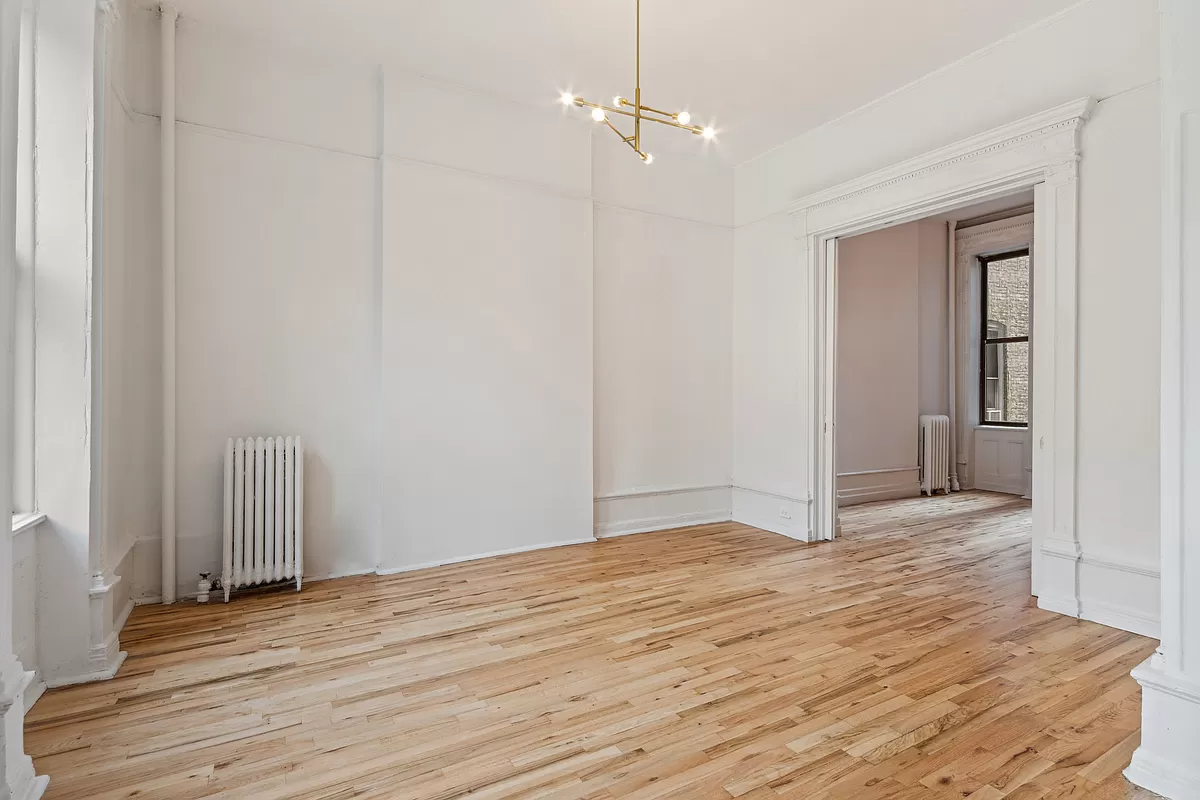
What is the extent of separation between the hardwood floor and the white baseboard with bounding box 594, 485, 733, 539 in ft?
4.01

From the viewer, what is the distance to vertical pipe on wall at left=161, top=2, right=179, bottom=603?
3592mm

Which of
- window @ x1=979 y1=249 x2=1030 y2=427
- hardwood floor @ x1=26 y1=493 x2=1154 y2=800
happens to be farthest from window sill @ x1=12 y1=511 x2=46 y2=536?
window @ x1=979 y1=249 x2=1030 y2=427

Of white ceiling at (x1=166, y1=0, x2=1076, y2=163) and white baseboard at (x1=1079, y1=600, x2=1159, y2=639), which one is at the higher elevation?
white ceiling at (x1=166, y1=0, x2=1076, y2=163)

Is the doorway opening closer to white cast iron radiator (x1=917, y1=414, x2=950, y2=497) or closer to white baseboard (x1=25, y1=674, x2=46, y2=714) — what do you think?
white cast iron radiator (x1=917, y1=414, x2=950, y2=497)

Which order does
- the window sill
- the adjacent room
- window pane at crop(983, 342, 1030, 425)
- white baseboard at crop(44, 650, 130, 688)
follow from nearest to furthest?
the adjacent room → the window sill → white baseboard at crop(44, 650, 130, 688) → window pane at crop(983, 342, 1030, 425)

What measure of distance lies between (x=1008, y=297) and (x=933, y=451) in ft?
7.94

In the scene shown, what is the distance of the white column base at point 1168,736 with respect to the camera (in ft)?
6.12

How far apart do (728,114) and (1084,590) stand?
13.3 ft

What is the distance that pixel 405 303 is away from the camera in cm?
427

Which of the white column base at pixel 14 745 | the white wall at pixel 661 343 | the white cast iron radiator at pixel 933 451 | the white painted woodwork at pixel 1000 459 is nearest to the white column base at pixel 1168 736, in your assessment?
the white column base at pixel 14 745

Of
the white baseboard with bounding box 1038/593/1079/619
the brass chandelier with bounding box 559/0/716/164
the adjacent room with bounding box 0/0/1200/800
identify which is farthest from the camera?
the white baseboard with bounding box 1038/593/1079/619

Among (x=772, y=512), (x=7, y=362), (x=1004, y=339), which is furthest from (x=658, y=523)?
(x=1004, y=339)

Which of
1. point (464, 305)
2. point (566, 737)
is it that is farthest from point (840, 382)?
point (566, 737)

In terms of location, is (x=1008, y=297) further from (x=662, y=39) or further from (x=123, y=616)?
(x=123, y=616)
